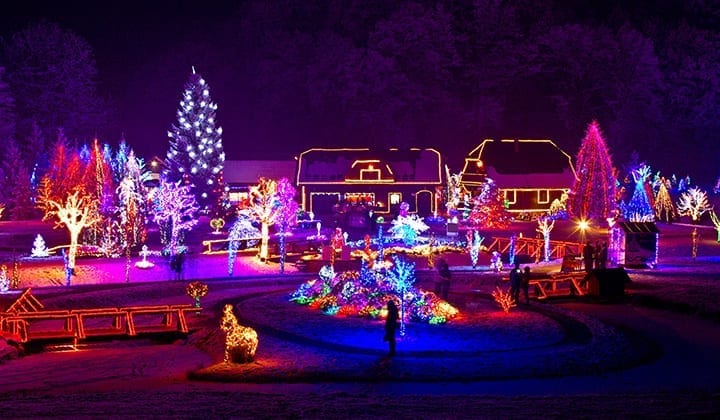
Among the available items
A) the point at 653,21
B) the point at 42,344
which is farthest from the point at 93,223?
the point at 653,21

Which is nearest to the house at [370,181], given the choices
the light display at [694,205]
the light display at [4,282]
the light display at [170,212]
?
the light display at [694,205]

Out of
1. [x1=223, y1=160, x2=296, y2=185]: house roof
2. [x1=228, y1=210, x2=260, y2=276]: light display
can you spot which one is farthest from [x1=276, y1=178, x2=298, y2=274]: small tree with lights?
[x1=223, y1=160, x2=296, y2=185]: house roof

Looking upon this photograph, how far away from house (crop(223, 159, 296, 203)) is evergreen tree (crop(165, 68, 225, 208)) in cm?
635

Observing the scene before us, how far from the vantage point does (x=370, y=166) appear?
2835 inches

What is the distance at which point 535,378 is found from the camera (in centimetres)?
1666

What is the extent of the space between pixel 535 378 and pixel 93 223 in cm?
2811

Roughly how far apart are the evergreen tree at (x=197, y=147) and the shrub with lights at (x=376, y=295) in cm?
4477

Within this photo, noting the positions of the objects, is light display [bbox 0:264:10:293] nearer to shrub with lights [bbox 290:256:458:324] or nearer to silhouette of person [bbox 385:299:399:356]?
shrub with lights [bbox 290:256:458:324]

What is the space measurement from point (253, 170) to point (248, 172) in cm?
52

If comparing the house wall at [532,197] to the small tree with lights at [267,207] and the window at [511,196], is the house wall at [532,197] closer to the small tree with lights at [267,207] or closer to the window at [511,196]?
the window at [511,196]

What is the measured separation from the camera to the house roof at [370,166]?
7175 centimetres

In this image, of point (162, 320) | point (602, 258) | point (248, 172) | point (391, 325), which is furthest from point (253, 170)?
point (391, 325)

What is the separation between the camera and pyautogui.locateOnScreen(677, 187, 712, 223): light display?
2269 inches

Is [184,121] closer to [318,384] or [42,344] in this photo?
[42,344]
